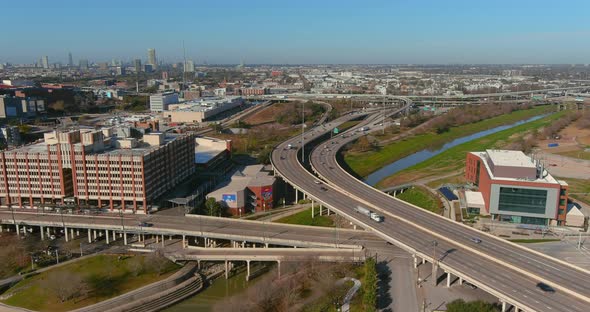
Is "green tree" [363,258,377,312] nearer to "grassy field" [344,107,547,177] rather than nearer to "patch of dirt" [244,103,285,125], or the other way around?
"grassy field" [344,107,547,177]

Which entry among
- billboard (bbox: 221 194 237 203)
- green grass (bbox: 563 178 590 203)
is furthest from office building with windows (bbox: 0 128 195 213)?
green grass (bbox: 563 178 590 203)

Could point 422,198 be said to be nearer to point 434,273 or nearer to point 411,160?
point 434,273

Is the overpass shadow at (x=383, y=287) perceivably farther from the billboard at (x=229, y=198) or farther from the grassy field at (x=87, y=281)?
the billboard at (x=229, y=198)

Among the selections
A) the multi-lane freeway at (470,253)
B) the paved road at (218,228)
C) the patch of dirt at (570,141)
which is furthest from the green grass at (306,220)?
the patch of dirt at (570,141)

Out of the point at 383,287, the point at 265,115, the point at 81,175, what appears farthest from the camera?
the point at 265,115

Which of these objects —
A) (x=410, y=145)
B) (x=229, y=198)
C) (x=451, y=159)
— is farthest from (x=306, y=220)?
(x=410, y=145)

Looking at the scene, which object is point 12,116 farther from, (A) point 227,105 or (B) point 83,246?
(B) point 83,246

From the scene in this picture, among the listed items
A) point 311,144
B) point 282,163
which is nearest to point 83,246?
point 282,163
